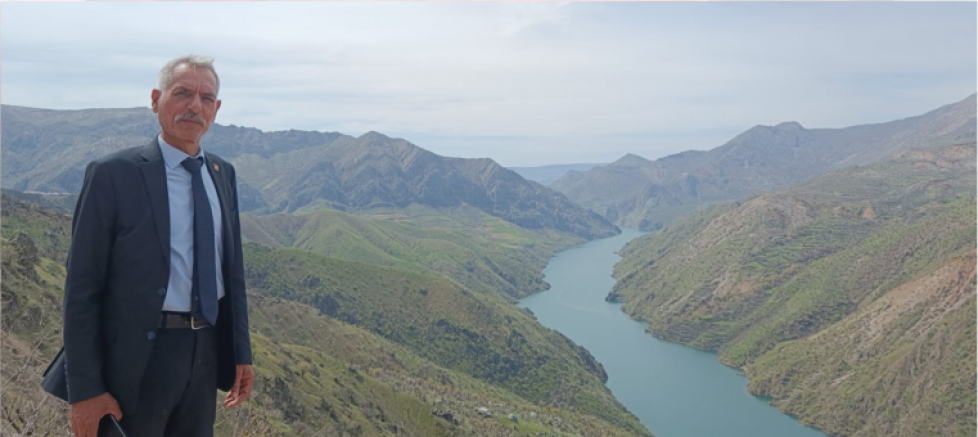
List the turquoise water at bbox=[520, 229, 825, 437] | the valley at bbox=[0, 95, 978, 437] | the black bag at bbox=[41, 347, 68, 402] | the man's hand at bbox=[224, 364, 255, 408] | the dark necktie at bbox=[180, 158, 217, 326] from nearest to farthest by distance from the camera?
the black bag at bbox=[41, 347, 68, 402], the dark necktie at bbox=[180, 158, 217, 326], the man's hand at bbox=[224, 364, 255, 408], the valley at bbox=[0, 95, 978, 437], the turquoise water at bbox=[520, 229, 825, 437]

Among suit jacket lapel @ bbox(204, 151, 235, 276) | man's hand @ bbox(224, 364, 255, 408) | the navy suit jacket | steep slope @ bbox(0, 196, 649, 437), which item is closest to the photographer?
the navy suit jacket

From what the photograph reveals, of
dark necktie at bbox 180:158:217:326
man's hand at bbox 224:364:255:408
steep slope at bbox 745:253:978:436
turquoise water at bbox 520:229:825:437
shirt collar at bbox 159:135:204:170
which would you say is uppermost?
shirt collar at bbox 159:135:204:170

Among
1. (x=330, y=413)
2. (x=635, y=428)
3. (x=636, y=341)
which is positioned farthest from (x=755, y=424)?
(x=330, y=413)

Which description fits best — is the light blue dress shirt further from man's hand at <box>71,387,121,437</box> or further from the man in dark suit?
man's hand at <box>71,387,121,437</box>

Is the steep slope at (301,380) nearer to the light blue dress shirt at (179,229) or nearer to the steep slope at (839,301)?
the light blue dress shirt at (179,229)

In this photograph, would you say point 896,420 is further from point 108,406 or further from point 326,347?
point 108,406

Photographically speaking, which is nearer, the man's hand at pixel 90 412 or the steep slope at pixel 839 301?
the man's hand at pixel 90 412

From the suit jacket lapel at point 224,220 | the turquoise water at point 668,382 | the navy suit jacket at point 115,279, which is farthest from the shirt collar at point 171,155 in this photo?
the turquoise water at point 668,382

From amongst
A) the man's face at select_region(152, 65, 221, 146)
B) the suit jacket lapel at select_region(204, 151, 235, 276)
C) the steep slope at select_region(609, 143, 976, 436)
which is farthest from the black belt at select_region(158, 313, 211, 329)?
the steep slope at select_region(609, 143, 976, 436)
